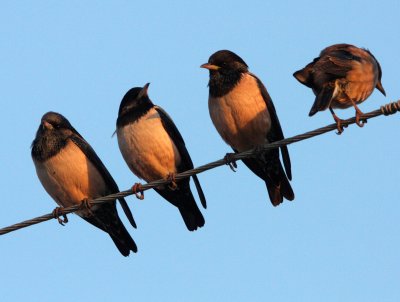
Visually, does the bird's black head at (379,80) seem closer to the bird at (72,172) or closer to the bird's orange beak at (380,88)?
the bird's orange beak at (380,88)

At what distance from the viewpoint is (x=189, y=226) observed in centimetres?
1284

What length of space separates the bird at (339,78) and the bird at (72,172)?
266 centimetres

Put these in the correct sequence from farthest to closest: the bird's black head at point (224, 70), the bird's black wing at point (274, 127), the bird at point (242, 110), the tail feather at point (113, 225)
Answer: the tail feather at point (113, 225) → the bird's black wing at point (274, 127) → the bird's black head at point (224, 70) → the bird at point (242, 110)

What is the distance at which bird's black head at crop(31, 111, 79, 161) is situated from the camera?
40.3 feet

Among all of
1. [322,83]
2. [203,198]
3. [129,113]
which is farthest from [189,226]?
[322,83]

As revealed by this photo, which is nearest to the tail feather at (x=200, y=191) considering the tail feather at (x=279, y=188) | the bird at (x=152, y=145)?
the bird at (x=152, y=145)

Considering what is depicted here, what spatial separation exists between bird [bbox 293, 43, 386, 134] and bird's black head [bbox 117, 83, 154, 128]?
6.36ft

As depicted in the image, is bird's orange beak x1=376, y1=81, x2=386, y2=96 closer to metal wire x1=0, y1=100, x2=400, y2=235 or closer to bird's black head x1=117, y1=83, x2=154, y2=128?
metal wire x1=0, y1=100, x2=400, y2=235

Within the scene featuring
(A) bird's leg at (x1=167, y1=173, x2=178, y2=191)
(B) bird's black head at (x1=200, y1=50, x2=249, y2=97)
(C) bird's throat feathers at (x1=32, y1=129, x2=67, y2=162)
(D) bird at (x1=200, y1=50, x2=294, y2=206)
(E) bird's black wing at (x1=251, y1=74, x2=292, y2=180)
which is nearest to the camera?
(A) bird's leg at (x1=167, y1=173, x2=178, y2=191)

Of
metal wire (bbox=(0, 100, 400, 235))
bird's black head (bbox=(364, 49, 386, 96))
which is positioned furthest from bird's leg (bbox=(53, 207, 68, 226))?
bird's black head (bbox=(364, 49, 386, 96))

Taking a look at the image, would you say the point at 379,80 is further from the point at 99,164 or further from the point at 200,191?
the point at 99,164

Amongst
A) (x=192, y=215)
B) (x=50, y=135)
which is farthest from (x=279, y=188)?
(x=50, y=135)

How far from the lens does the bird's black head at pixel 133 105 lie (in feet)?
40.6

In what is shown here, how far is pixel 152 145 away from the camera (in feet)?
40.1
